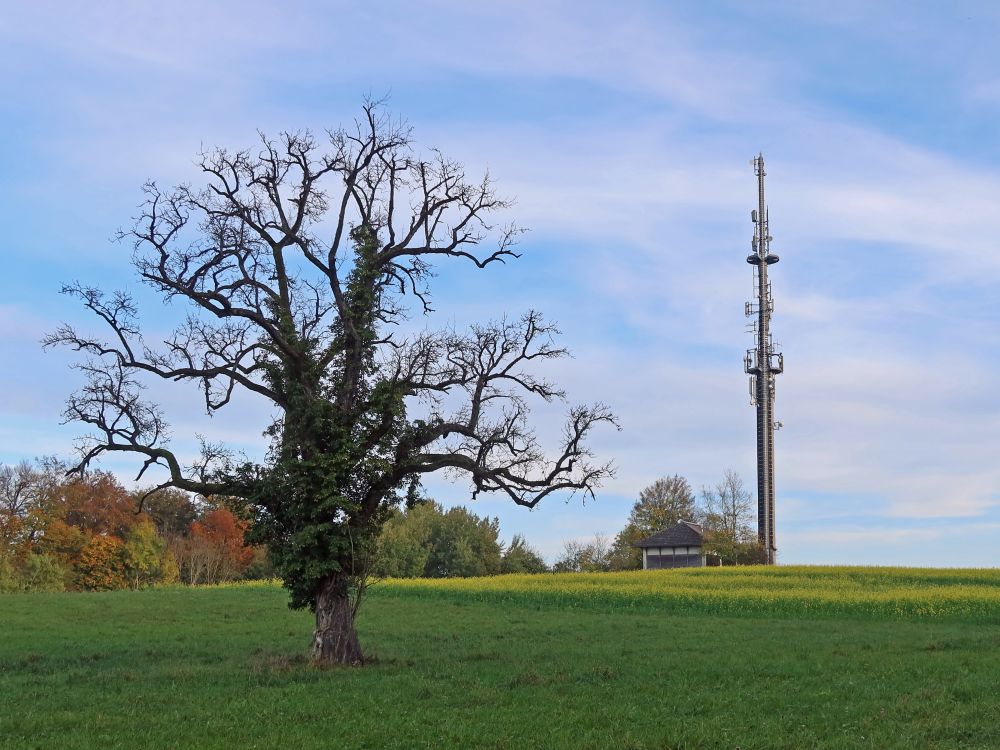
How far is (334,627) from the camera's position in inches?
968

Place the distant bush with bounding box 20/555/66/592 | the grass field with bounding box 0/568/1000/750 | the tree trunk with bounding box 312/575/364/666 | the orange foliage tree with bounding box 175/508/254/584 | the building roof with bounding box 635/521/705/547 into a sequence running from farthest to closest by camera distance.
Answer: the orange foliage tree with bounding box 175/508/254/584, the building roof with bounding box 635/521/705/547, the distant bush with bounding box 20/555/66/592, the tree trunk with bounding box 312/575/364/666, the grass field with bounding box 0/568/1000/750

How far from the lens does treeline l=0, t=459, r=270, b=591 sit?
7631cm

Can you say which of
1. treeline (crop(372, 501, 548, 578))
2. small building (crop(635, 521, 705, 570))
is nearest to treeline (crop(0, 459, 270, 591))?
treeline (crop(372, 501, 548, 578))

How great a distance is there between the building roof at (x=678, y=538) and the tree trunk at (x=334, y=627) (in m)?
70.6

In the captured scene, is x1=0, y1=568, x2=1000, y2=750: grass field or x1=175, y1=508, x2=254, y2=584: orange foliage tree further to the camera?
x1=175, y1=508, x2=254, y2=584: orange foliage tree

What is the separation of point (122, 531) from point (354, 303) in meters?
73.7

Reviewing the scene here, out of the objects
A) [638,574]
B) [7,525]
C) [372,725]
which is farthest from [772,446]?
[372,725]

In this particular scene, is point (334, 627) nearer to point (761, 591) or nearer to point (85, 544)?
point (761, 591)

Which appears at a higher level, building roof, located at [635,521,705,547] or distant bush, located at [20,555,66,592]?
building roof, located at [635,521,705,547]

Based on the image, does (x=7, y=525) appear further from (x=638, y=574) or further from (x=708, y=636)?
(x=708, y=636)

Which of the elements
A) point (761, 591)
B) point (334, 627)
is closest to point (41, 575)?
point (761, 591)

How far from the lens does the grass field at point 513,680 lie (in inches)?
615

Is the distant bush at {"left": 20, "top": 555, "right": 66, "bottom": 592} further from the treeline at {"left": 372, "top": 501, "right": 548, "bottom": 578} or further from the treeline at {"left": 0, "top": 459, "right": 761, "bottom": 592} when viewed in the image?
the treeline at {"left": 372, "top": 501, "right": 548, "bottom": 578}

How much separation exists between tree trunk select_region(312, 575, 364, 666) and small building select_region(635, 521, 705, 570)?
6923 cm
